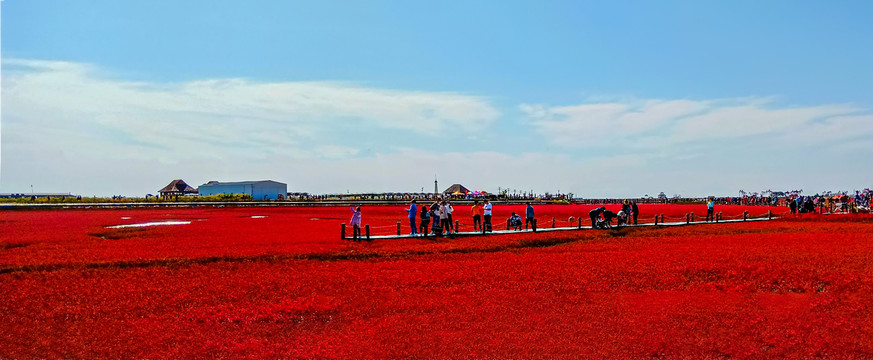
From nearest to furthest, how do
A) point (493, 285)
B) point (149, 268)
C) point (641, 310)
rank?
point (641, 310) < point (493, 285) < point (149, 268)

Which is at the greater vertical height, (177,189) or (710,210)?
(177,189)

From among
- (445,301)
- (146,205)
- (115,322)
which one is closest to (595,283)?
(445,301)

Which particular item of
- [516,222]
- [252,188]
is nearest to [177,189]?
[252,188]

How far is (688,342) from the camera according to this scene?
11961 mm

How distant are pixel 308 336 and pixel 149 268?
9535 mm

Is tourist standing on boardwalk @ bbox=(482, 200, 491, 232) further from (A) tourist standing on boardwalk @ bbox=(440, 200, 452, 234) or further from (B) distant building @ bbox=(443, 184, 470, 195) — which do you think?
(B) distant building @ bbox=(443, 184, 470, 195)

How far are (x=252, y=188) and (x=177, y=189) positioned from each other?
710 inches

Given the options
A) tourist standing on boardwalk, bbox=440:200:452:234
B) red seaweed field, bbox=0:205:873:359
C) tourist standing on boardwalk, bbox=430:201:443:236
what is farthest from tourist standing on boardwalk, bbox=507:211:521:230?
tourist standing on boardwalk, bbox=430:201:443:236

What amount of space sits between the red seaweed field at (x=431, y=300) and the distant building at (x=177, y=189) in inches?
4075

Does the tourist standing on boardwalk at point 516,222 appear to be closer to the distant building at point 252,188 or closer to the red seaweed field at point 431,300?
the red seaweed field at point 431,300

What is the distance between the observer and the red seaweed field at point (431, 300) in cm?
1166

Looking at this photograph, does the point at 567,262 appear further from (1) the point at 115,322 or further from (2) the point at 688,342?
(1) the point at 115,322

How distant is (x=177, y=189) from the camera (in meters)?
122

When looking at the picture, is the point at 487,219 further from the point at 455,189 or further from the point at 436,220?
the point at 455,189
